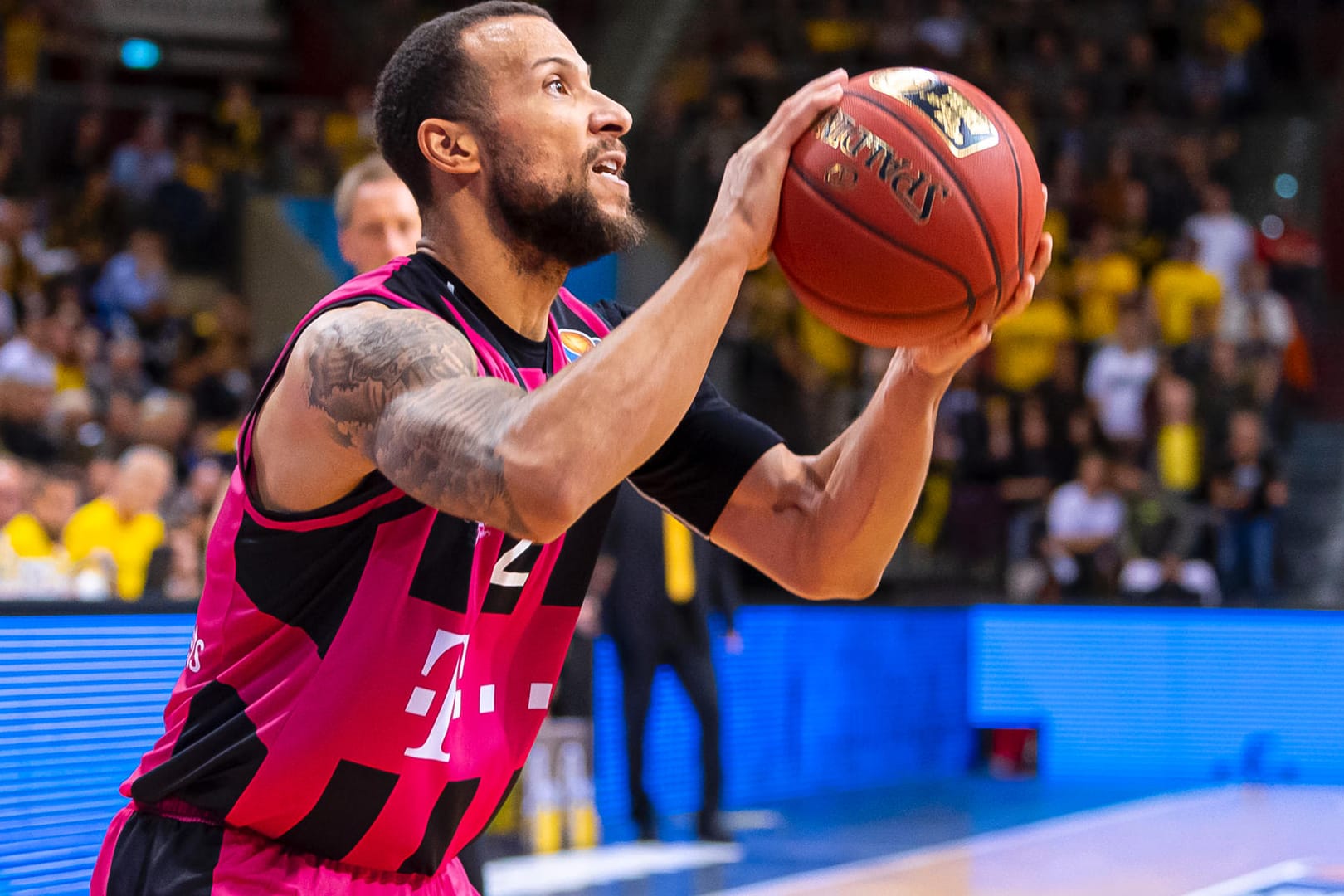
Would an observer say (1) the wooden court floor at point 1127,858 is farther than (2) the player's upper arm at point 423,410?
Yes

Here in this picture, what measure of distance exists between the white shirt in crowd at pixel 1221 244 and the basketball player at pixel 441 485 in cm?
1096

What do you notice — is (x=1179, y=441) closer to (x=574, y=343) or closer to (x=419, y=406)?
(x=574, y=343)

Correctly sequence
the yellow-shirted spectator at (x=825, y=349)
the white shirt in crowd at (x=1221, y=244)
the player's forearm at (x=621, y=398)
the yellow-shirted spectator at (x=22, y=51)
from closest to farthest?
the player's forearm at (x=621, y=398) < the white shirt in crowd at (x=1221, y=244) < the yellow-shirted spectator at (x=825, y=349) < the yellow-shirted spectator at (x=22, y=51)

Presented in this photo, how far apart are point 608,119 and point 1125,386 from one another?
10231 millimetres

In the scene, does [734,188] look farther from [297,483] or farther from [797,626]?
[797,626]

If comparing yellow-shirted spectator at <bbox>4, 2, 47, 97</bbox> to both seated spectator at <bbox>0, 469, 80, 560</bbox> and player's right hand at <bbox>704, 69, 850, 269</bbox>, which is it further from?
player's right hand at <bbox>704, 69, 850, 269</bbox>

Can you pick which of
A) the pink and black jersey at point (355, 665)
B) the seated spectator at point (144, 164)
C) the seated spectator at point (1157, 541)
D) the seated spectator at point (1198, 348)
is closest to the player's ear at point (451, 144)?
the pink and black jersey at point (355, 665)

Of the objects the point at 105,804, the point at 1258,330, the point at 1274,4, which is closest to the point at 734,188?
the point at 105,804

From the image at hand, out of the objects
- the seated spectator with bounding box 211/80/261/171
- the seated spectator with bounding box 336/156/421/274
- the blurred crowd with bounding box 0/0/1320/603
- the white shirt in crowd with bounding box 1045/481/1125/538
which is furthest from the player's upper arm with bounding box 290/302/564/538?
the seated spectator with bounding box 211/80/261/171

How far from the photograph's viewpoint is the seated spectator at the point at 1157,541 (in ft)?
36.0

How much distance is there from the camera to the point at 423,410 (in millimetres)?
1886

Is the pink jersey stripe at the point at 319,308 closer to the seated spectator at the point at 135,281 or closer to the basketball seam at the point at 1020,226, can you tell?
the basketball seam at the point at 1020,226

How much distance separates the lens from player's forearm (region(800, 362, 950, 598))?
96.6 inches

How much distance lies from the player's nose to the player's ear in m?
0.17
